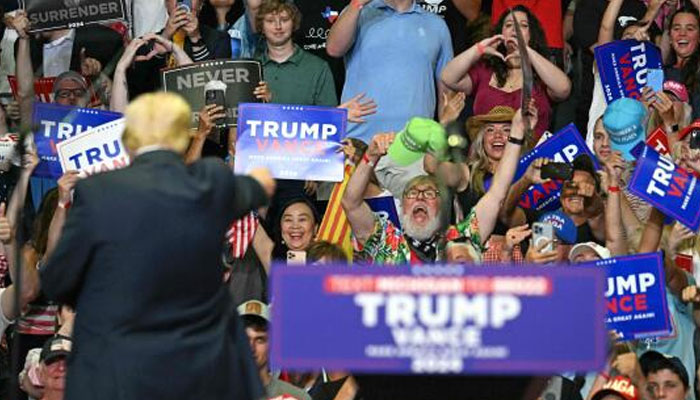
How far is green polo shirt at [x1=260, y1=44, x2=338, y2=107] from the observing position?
12602 mm

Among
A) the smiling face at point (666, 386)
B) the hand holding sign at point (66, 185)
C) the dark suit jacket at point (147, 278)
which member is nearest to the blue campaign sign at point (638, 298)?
the smiling face at point (666, 386)

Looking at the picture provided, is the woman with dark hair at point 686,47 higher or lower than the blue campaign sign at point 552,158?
higher

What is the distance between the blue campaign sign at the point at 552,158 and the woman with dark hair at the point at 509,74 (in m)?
0.63

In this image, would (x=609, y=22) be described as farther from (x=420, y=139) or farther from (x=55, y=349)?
(x=55, y=349)

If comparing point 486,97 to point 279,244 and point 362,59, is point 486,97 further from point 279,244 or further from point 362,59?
point 279,244

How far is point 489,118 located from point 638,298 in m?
1.96

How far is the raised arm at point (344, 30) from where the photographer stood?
40.4 ft

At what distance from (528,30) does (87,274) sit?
5.87 metres

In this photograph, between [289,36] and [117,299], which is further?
[289,36]

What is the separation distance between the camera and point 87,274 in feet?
23.3

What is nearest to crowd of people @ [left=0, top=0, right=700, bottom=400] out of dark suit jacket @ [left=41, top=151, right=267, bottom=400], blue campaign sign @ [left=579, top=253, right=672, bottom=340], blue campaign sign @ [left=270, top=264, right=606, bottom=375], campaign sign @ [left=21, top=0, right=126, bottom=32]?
dark suit jacket @ [left=41, top=151, right=267, bottom=400]

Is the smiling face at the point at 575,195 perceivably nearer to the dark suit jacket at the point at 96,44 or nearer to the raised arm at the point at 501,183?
the raised arm at the point at 501,183

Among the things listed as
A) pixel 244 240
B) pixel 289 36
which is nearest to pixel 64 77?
pixel 289 36

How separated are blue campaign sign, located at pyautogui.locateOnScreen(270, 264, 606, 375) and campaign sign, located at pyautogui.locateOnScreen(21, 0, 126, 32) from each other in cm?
644
